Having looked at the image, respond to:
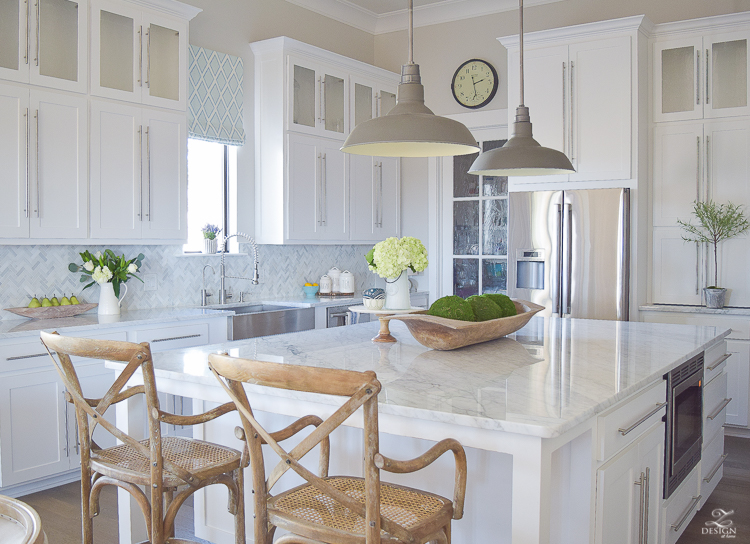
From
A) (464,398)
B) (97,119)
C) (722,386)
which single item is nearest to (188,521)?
(464,398)

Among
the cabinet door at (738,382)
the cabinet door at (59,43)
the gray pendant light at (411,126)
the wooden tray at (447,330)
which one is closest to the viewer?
the gray pendant light at (411,126)

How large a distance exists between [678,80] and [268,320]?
135 inches

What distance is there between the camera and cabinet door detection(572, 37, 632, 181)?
190 inches

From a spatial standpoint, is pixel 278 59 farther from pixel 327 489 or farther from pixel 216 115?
pixel 327 489

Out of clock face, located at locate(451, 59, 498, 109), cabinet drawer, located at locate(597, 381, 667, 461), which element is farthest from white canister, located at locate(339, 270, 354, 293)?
cabinet drawer, located at locate(597, 381, 667, 461)

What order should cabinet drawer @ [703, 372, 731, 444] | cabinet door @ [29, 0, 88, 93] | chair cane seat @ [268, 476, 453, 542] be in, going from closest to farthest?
chair cane seat @ [268, 476, 453, 542]
cabinet drawer @ [703, 372, 731, 444]
cabinet door @ [29, 0, 88, 93]

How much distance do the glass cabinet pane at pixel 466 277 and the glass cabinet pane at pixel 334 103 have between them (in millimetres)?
1651

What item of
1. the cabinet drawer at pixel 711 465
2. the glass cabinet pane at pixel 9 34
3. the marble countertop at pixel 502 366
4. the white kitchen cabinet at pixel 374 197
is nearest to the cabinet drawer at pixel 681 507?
the cabinet drawer at pixel 711 465

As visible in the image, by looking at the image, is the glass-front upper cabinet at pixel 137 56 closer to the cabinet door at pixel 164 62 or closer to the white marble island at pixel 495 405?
the cabinet door at pixel 164 62

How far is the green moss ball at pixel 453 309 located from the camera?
8.61 ft

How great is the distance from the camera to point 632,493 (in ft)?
7.25

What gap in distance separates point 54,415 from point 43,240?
0.93 m

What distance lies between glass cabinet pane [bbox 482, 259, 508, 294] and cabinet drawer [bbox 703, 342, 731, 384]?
102 inches

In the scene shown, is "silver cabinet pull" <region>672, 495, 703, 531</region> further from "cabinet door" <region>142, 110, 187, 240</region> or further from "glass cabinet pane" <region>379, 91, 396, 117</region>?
"glass cabinet pane" <region>379, 91, 396, 117</region>
